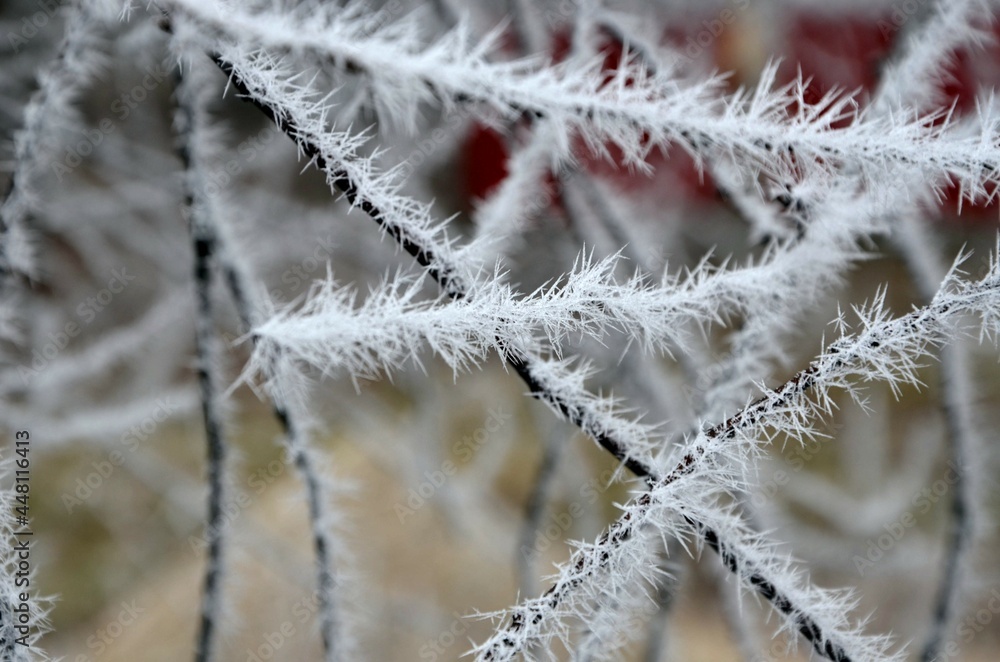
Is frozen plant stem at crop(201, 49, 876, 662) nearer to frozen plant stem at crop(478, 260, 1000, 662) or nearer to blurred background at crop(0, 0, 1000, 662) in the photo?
frozen plant stem at crop(478, 260, 1000, 662)

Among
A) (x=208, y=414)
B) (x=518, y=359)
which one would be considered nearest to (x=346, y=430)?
(x=208, y=414)

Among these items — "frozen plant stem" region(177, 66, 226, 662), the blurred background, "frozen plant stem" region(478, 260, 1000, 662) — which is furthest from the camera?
the blurred background

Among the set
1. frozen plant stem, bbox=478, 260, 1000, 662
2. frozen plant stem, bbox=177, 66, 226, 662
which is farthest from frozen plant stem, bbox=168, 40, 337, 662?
frozen plant stem, bbox=478, 260, 1000, 662

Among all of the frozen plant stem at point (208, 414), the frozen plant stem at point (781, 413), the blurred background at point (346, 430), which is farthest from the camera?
the blurred background at point (346, 430)

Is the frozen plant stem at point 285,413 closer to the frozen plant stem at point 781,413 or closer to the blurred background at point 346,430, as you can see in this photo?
the frozen plant stem at point 781,413

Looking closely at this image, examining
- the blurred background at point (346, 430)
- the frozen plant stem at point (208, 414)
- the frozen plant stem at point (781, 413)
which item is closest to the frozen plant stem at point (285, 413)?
the frozen plant stem at point (208, 414)

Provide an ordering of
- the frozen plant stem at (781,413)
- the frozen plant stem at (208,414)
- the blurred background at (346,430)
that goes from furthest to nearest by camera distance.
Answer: the blurred background at (346,430) → the frozen plant stem at (208,414) → the frozen plant stem at (781,413)

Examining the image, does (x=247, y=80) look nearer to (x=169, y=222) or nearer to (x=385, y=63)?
(x=385, y=63)

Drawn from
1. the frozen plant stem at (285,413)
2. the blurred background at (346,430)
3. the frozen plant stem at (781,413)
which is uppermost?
the blurred background at (346,430)

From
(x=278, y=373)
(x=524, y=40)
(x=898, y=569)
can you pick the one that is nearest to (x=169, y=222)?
(x=524, y=40)
